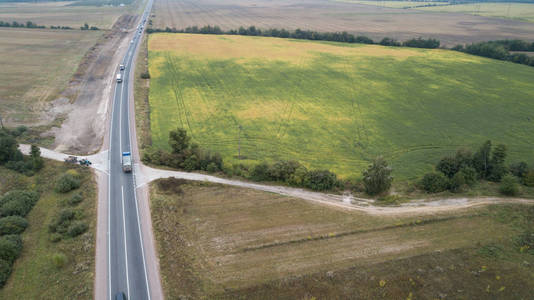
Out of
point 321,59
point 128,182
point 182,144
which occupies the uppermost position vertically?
point 321,59

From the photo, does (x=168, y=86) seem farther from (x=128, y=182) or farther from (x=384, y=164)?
(x=384, y=164)

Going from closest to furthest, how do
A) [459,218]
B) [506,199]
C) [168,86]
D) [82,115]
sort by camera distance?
[459,218], [506,199], [82,115], [168,86]

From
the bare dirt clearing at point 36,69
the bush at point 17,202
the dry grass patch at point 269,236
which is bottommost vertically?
the dry grass patch at point 269,236

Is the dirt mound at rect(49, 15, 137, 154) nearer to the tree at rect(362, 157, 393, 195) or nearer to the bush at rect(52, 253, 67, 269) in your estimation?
the bush at rect(52, 253, 67, 269)

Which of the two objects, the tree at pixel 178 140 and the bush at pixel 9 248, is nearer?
the bush at pixel 9 248

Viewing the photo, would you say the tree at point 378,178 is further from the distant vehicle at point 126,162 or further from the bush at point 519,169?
the distant vehicle at point 126,162

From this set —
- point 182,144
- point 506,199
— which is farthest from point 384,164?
point 182,144

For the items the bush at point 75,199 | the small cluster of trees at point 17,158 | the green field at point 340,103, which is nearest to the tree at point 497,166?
the green field at point 340,103

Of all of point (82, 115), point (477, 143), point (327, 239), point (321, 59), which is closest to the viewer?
point (327, 239)
